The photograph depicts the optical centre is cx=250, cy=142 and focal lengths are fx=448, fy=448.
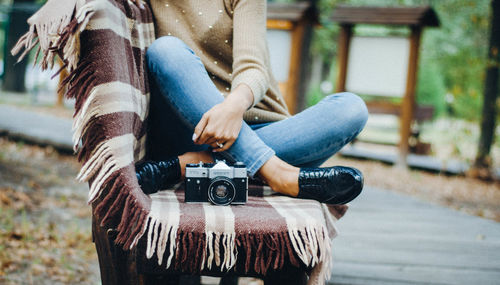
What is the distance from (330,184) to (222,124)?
1.13 feet

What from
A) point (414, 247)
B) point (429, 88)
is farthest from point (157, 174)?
point (429, 88)

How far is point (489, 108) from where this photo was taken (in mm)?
6250

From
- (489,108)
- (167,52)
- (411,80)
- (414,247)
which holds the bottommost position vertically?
(414,247)

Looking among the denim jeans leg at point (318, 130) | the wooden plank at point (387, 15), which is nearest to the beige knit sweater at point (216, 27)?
the denim jeans leg at point (318, 130)

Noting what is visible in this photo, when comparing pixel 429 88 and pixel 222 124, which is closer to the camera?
pixel 222 124

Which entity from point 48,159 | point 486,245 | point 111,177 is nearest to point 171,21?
point 111,177

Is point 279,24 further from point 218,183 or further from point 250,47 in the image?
point 218,183

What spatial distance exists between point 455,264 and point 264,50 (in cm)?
144

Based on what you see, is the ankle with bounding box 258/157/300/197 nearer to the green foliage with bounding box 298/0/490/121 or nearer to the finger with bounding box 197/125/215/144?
the finger with bounding box 197/125/215/144

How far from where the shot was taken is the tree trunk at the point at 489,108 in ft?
20.4

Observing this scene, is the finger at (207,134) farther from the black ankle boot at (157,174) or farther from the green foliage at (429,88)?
the green foliage at (429,88)

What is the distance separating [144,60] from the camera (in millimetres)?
1430

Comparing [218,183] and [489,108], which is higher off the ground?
[218,183]

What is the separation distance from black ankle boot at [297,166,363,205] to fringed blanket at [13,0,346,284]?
0.12m
